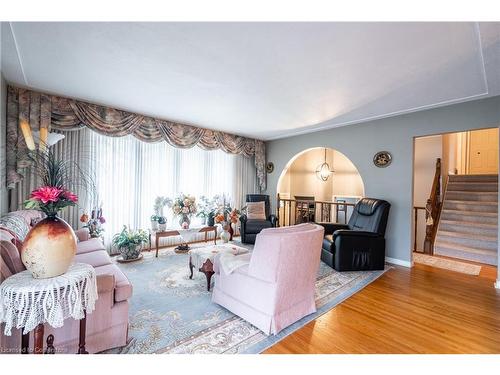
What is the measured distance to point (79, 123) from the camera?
11.3 ft

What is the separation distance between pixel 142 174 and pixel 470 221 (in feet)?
21.9

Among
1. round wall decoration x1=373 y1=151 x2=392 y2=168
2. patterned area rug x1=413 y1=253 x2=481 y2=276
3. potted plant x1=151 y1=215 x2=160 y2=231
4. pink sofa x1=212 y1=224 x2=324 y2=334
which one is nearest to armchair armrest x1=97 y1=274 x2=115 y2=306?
pink sofa x1=212 y1=224 x2=324 y2=334

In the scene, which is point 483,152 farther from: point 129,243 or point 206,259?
point 129,243

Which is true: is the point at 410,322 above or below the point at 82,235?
below

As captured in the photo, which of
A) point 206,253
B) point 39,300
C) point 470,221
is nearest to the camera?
point 39,300

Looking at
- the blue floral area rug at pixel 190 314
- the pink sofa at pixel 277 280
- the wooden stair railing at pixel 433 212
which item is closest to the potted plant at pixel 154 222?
the blue floral area rug at pixel 190 314

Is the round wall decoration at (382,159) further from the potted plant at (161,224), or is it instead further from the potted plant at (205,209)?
the potted plant at (161,224)

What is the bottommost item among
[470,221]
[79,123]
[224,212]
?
[470,221]

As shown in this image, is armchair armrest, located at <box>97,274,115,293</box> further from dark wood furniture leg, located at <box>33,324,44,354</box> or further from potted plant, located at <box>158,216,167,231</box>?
potted plant, located at <box>158,216,167,231</box>

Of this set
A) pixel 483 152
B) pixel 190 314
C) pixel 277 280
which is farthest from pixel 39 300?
pixel 483 152

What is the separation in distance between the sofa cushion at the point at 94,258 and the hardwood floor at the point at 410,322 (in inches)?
71.8

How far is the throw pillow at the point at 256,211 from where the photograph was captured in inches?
203

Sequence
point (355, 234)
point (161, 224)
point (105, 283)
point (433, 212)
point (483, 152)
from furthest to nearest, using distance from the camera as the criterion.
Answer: point (483, 152) < point (433, 212) < point (161, 224) < point (355, 234) < point (105, 283)
